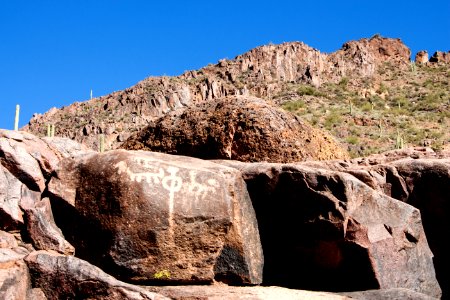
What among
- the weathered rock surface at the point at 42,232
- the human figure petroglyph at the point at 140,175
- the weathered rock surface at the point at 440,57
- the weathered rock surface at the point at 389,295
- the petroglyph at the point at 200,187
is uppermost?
the weathered rock surface at the point at 440,57

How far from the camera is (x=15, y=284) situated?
6266 millimetres

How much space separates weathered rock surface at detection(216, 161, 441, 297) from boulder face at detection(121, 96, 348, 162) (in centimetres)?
113

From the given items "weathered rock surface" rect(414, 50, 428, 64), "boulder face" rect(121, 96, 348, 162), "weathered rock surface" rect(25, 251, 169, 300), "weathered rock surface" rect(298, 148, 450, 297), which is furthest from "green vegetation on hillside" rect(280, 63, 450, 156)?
"weathered rock surface" rect(25, 251, 169, 300)

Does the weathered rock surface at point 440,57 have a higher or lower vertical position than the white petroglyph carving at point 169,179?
higher

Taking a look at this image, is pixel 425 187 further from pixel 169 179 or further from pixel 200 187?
pixel 169 179

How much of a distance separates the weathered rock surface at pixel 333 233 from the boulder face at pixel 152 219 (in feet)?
1.67

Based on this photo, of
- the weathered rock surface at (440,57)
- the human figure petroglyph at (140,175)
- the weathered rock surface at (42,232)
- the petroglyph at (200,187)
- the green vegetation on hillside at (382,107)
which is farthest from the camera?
the weathered rock surface at (440,57)

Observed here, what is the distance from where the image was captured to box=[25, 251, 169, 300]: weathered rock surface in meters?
6.53

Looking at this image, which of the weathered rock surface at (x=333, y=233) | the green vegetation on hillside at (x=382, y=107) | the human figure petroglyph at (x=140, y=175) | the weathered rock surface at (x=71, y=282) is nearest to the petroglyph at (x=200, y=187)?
the human figure petroglyph at (x=140, y=175)

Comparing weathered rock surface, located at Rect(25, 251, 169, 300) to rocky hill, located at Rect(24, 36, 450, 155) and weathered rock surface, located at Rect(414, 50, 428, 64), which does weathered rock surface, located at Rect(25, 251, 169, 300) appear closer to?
rocky hill, located at Rect(24, 36, 450, 155)

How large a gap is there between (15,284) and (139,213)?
163cm

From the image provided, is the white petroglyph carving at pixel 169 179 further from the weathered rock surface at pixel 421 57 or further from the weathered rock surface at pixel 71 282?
the weathered rock surface at pixel 421 57

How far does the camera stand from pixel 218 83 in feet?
173

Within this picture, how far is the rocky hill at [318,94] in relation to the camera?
127 feet
